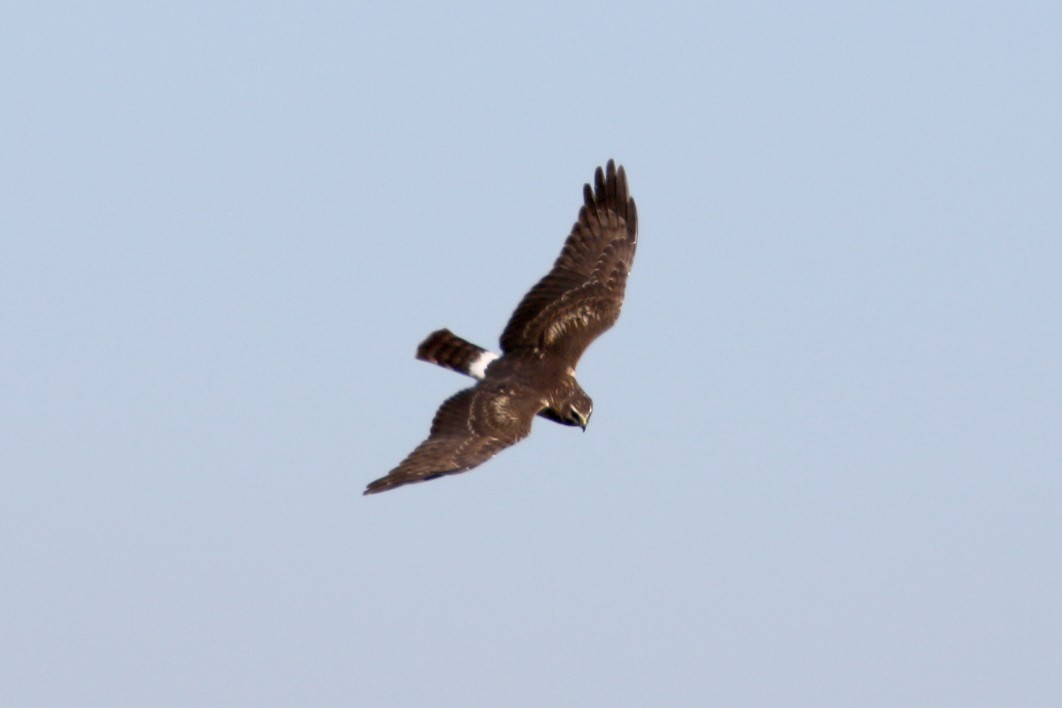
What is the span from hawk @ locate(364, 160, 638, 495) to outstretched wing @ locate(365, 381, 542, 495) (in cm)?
Answer: 1

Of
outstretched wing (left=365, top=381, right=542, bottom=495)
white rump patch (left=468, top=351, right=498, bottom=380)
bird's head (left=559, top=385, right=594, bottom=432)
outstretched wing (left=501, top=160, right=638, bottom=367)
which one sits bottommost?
outstretched wing (left=365, top=381, right=542, bottom=495)

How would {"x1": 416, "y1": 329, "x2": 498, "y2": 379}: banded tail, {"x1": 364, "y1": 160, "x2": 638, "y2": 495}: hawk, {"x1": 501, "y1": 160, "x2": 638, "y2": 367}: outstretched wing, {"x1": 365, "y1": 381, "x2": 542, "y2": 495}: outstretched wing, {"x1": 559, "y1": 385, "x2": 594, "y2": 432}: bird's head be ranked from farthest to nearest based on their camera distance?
{"x1": 501, "y1": 160, "x2": 638, "y2": 367}: outstretched wing, {"x1": 416, "y1": 329, "x2": 498, "y2": 379}: banded tail, {"x1": 559, "y1": 385, "x2": 594, "y2": 432}: bird's head, {"x1": 364, "y1": 160, "x2": 638, "y2": 495}: hawk, {"x1": 365, "y1": 381, "x2": 542, "y2": 495}: outstretched wing

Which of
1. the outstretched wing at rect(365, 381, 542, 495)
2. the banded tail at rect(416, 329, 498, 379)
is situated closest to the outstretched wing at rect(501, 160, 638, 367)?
the banded tail at rect(416, 329, 498, 379)

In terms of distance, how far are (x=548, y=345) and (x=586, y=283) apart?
0.94 metres

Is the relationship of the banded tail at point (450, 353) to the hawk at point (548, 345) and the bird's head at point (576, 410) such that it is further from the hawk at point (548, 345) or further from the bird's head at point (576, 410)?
the bird's head at point (576, 410)

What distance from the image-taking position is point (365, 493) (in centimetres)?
1711

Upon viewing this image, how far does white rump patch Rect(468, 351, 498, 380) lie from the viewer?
20438mm

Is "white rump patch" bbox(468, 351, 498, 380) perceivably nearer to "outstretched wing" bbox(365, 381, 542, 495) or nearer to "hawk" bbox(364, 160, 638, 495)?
"hawk" bbox(364, 160, 638, 495)

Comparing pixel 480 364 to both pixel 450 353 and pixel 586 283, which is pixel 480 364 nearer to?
pixel 450 353

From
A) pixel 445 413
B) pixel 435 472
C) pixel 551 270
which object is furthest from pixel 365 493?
pixel 551 270

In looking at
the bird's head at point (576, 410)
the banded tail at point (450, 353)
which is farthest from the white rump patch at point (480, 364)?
the bird's head at point (576, 410)

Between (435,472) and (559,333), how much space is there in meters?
3.69

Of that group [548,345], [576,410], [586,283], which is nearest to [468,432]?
[576,410]

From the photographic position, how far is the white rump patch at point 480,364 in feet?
67.1
